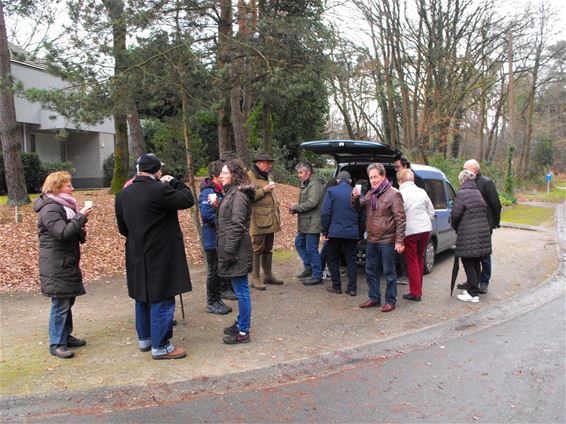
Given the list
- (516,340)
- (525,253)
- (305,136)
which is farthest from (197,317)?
(305,136)

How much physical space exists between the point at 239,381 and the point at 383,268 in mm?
2711

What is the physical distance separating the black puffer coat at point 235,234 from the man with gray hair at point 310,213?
2.35m

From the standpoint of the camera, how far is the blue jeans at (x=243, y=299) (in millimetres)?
5113

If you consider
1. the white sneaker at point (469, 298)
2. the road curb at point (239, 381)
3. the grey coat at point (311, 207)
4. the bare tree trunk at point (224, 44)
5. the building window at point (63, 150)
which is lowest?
the road curb at point (239, 381)

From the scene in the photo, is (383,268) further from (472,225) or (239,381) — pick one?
(239,381)

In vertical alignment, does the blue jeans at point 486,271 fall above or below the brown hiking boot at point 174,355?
above

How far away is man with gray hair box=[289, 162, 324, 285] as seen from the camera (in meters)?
7.43

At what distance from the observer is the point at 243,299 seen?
16.9ft

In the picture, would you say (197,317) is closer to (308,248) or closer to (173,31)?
(308,248)

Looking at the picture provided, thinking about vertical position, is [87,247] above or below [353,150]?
below

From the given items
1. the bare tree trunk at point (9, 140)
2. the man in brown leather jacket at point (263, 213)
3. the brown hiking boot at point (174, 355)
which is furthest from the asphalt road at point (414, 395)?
the bare tree trunk at point (9, 140)

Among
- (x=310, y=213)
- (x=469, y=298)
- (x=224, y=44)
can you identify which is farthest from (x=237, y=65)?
(x=469, y=298)

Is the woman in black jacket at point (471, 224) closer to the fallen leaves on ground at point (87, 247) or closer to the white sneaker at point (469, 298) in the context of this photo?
the white sneaker at point (469, 298)

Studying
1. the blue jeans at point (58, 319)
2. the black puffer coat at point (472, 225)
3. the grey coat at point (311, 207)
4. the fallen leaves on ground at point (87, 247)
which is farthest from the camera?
the fallen leaves on ground at point (87, 247)
